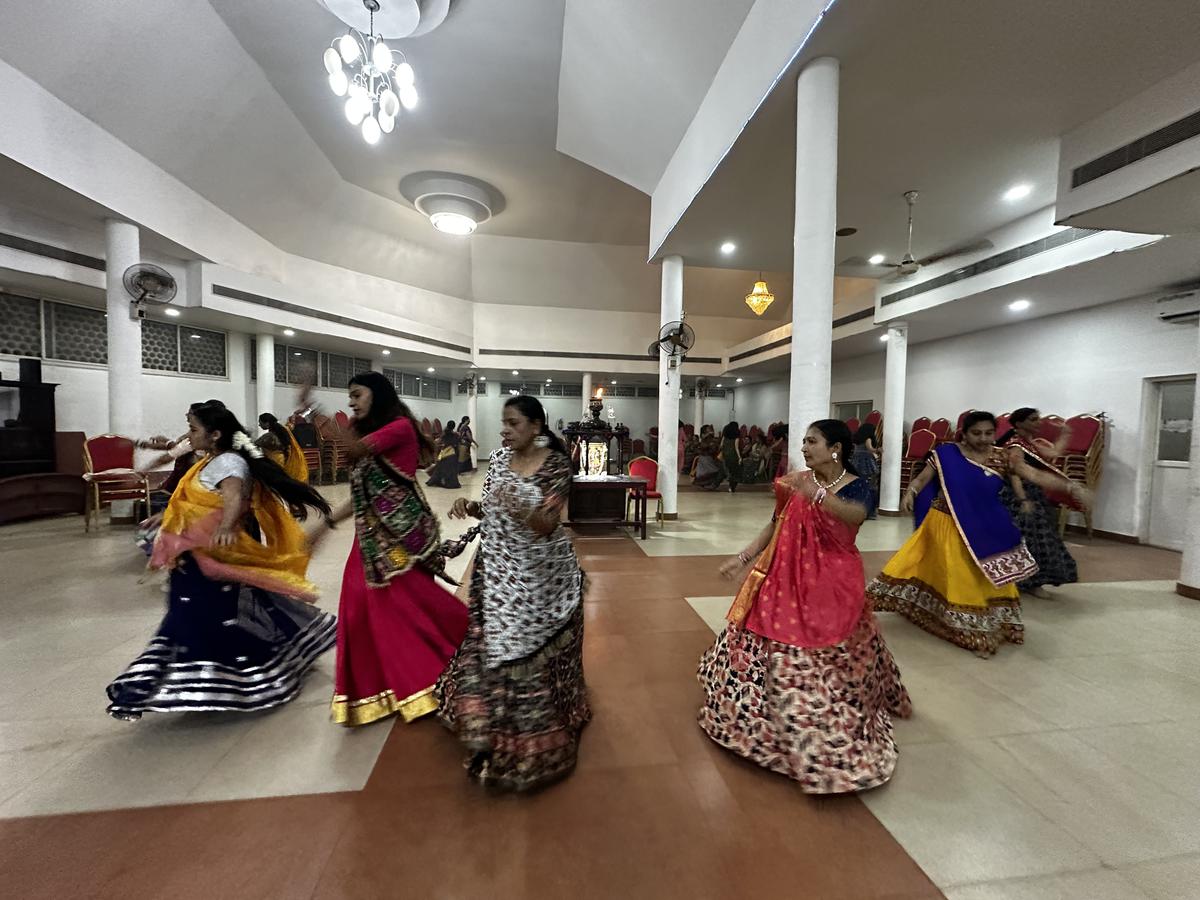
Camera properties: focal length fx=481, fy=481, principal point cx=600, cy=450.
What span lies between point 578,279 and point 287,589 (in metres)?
12.2

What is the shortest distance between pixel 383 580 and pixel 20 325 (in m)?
8.82

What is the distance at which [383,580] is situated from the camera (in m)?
2.10

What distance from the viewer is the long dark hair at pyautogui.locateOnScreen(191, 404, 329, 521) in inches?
89.4

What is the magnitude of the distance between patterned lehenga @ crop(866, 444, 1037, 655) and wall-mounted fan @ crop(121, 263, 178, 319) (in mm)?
8557

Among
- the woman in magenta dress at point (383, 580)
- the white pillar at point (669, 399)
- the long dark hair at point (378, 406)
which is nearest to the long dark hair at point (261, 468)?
the woman in magenta dress at point (383, 580)

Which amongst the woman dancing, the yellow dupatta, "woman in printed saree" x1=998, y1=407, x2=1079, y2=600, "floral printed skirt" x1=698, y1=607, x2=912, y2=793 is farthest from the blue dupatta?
the yellow dupatta

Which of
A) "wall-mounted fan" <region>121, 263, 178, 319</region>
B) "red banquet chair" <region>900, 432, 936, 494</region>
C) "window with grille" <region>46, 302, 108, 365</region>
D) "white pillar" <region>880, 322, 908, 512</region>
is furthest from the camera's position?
"red banquet chair" <region>900, 432, 936, 494</region>

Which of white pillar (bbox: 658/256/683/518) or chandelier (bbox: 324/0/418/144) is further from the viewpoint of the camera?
white pillar (bbox: 658/256/683/518)

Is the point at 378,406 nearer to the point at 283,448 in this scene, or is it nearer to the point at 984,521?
the point at 283,448

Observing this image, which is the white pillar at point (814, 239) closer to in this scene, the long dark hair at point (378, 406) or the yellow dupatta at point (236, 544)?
the long dark hair at point (378, 406)

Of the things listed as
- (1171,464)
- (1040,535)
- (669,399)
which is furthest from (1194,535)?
(669,399)

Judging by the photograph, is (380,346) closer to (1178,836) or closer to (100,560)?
(100,560)

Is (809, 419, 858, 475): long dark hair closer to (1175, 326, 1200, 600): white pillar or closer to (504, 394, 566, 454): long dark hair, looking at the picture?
(504, 394, 566, 454): long dark hair

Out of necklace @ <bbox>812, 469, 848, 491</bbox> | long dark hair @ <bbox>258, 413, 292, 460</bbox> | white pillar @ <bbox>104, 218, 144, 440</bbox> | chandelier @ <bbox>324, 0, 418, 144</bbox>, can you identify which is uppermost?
chandelier @ <bbox>324, 0, 418, 144</bbox>
